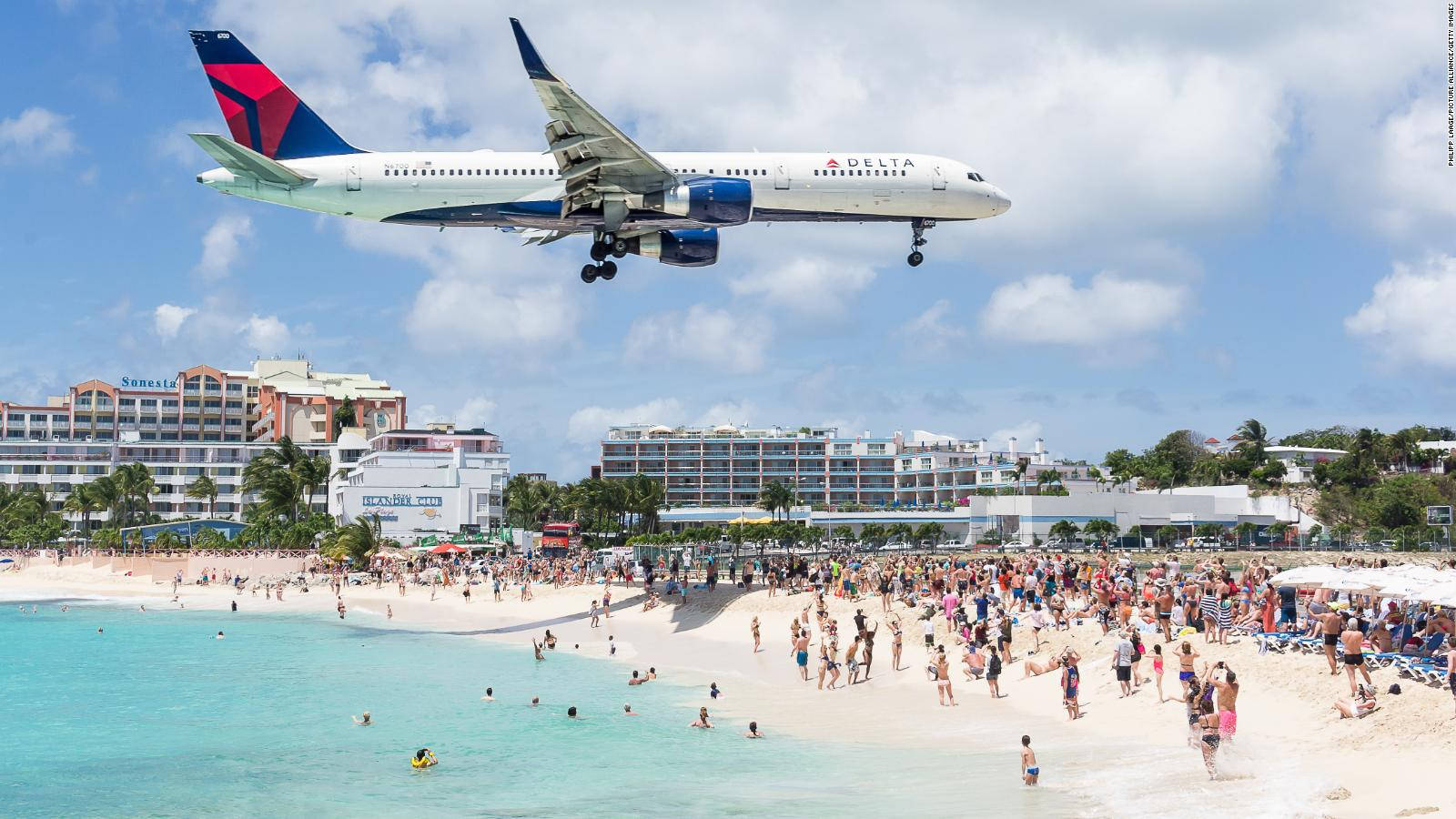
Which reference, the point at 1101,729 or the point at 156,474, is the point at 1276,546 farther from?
the point at 156,474

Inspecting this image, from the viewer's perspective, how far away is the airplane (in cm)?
3347

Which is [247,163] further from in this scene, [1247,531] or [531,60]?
[1247,531]

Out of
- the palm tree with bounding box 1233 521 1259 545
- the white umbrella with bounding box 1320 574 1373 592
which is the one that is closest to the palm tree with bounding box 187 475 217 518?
the palm tree with bounding box 1233 521 1259 545

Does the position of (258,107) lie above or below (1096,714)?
above

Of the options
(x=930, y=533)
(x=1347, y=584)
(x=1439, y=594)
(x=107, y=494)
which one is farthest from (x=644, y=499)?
(x=1439, y=594)

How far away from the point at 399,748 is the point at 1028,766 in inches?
541

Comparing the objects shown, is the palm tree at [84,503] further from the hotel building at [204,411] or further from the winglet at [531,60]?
the winglet at [531,60]

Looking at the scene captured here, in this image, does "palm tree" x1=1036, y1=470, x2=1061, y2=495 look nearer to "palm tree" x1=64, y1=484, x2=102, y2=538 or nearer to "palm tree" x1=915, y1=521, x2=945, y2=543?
"palm tree" x1=915, y1=521, x2=945, y2=543

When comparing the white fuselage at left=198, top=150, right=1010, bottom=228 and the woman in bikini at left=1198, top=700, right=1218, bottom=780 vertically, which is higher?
the white fuselage at left=198, top=150, right=1010, bottom=228

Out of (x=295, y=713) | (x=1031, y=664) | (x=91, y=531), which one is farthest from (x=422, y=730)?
(x=91, y=531)

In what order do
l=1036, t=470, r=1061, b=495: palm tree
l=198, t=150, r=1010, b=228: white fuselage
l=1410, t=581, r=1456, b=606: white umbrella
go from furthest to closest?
l=1036, t=470, r=1061, b=495: palm tree
l=198, t=150, r=1010, b=228: white fuselage
l=1410, t=581, r=1456, b=606: white umbrella

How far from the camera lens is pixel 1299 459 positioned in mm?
135500

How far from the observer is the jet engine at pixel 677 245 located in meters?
36.9

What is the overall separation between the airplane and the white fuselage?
0.04 meters
